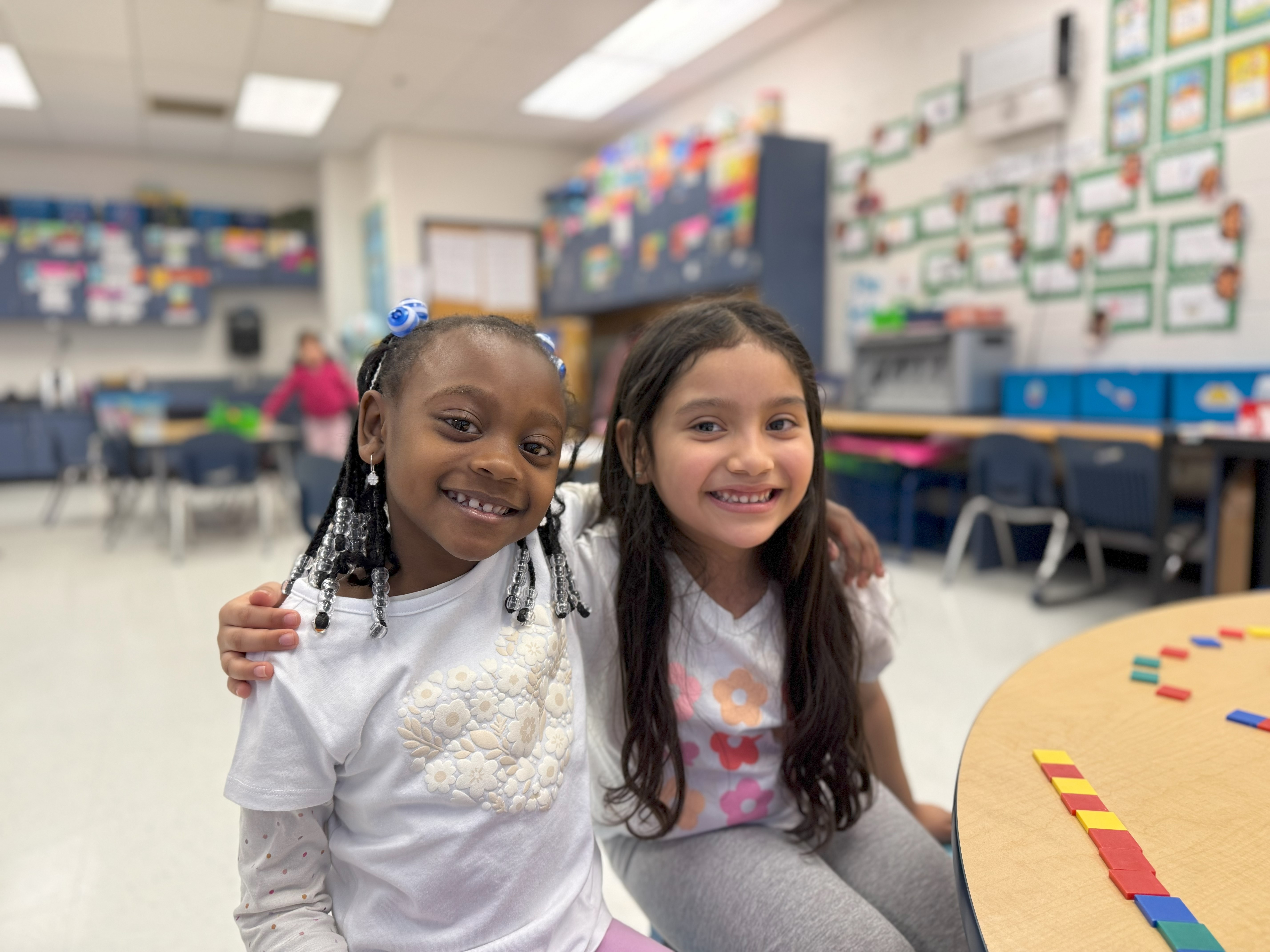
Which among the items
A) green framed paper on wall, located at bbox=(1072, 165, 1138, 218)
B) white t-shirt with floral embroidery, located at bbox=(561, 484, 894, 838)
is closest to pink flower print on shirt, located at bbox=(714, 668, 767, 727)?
white t-shirt with floral embroidery, located at bbox=(561, 484, 894, 838)

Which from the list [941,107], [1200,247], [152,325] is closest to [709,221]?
[941,107]

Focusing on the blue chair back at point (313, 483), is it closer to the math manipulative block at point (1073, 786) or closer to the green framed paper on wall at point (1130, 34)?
the math manipulative block at point (1073, 786)

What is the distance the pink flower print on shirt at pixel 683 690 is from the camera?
885 millimetres

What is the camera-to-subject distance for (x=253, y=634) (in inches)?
26.1

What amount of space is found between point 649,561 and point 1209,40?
3601mm

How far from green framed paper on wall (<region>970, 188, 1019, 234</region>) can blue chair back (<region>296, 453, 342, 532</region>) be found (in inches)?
127

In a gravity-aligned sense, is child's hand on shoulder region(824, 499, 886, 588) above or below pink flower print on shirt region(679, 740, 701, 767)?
above

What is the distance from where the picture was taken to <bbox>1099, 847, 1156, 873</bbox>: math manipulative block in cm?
53

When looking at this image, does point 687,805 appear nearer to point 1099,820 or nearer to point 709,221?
point 1099,820

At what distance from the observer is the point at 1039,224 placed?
153 inches

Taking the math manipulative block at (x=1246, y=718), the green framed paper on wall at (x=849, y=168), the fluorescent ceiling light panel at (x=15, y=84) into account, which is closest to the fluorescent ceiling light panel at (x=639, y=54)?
the green framed paper on wall at (x=849, y=168)

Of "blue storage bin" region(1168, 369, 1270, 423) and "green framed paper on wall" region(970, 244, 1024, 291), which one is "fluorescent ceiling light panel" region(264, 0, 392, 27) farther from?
"blue storage bin" region(1168, 369, 1270, 423)

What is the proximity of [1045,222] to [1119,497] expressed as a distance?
1496mm

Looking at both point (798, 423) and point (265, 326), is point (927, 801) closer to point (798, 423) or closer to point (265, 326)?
point (798, 423)
